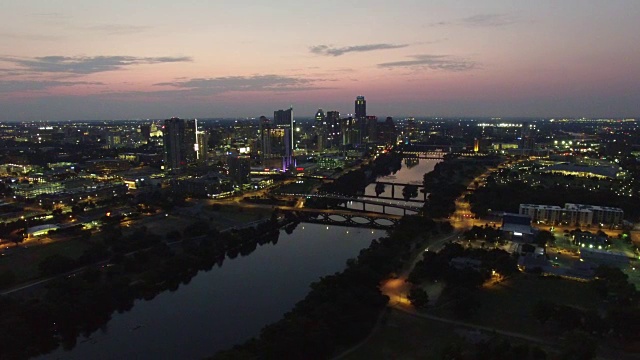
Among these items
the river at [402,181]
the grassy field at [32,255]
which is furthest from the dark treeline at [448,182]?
the grassy field at [32,255]

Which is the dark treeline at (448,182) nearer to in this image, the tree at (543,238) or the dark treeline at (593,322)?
the tree at (543,238)

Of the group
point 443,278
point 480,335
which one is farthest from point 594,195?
point 480,335

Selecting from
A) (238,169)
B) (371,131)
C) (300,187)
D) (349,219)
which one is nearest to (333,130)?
(371,131)

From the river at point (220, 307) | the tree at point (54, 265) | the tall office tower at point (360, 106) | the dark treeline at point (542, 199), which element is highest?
the tall office tower at point (360, 106)

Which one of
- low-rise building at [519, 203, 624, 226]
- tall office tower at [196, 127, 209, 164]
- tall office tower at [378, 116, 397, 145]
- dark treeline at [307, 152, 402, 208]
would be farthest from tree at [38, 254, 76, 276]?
tall office tower at [378, 116, 397, 145]

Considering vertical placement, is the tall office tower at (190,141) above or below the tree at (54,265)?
above

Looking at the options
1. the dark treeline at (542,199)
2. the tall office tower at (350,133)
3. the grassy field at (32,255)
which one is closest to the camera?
the grassy field at (32,255)

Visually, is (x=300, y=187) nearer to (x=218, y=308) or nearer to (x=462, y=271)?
(x=218, y=308)
